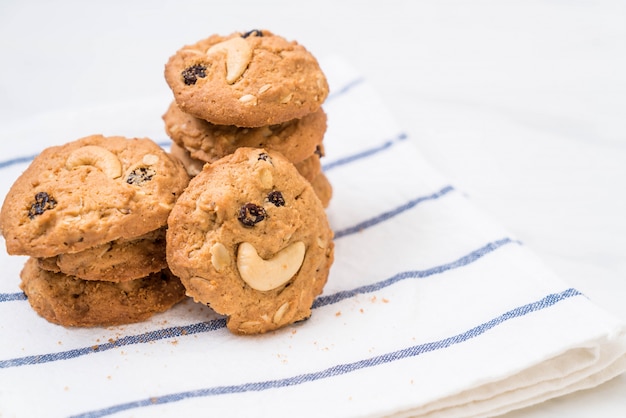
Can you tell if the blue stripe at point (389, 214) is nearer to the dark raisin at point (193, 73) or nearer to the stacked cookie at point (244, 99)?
the stacked cookie at point (244, 99)

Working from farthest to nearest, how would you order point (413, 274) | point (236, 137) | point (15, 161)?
point (15, 161), point (413, 274), point (236, 137)

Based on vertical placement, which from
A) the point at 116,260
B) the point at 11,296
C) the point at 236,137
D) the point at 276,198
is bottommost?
the point at 11,296

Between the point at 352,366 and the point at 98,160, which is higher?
the point at 98,160

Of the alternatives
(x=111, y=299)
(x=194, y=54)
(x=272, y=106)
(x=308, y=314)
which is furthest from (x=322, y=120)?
(x=111, y=299)

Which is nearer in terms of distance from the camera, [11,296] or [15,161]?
[11,296]

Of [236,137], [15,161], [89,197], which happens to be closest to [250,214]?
[236,137]

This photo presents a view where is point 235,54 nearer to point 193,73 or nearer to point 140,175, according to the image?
point 193,73

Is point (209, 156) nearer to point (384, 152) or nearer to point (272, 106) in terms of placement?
point (272, 106)

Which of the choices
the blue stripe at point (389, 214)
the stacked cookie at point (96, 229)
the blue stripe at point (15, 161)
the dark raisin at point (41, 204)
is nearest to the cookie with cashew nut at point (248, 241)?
the stacked cookie at point (96, 229)
